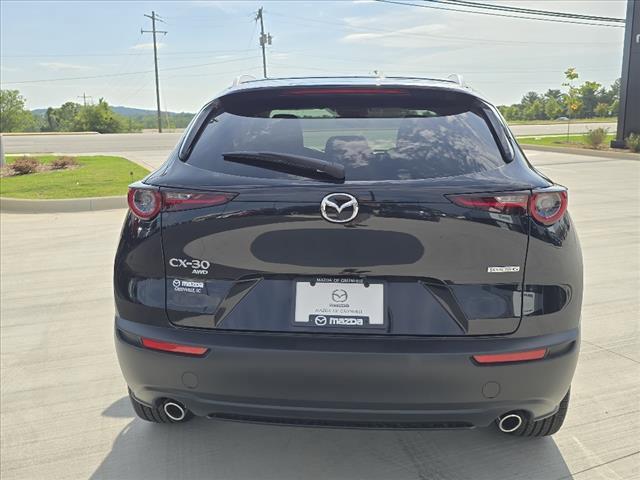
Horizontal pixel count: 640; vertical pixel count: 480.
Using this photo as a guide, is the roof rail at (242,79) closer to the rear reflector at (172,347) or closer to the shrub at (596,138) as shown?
the rear reflector at (172,347)

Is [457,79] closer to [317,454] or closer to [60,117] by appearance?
[317,454]

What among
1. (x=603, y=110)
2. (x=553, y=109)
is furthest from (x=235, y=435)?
(x=553, y=109)

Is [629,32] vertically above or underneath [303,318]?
above

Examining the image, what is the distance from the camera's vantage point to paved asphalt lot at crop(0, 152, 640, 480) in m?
2.56

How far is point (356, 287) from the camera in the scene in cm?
206

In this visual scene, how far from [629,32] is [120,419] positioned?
23.3 m

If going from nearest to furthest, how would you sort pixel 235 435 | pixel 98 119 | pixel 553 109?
pixel 235 435
pixel 98 119
pixel 553 109

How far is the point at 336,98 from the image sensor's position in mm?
2473

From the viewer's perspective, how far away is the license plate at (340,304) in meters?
2.06

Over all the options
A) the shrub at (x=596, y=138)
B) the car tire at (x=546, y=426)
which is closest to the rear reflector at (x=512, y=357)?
the car tire at (x=546, y=426)

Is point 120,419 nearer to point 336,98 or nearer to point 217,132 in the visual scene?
point 217,132

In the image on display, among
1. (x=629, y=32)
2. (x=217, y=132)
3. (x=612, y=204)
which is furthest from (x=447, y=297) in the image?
(x=629, y=32)

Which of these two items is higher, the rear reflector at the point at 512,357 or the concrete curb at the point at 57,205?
the rear reflector at the point at 512,357

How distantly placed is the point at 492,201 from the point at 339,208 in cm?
55
